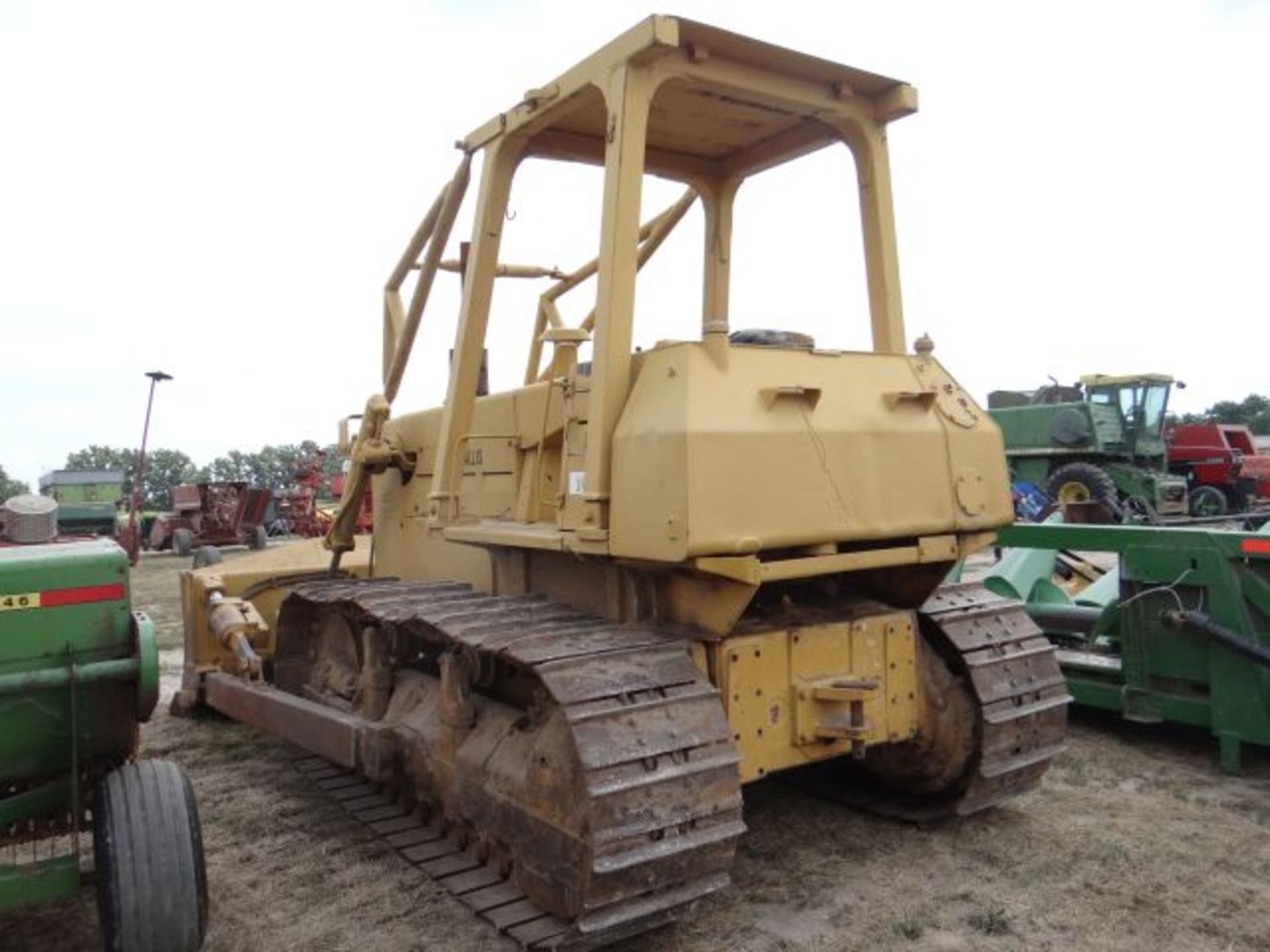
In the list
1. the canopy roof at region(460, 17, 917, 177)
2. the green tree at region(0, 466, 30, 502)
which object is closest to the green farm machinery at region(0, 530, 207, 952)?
the canopy roof at region(460, 17, 917, 177)

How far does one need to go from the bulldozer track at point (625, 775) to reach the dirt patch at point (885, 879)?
34 cm

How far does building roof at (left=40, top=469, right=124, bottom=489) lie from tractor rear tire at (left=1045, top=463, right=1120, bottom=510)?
27781mm

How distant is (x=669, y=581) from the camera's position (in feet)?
13.1

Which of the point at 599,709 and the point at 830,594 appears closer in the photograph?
the point at 599,709

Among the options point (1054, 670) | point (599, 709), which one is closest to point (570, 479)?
point (599, 709)

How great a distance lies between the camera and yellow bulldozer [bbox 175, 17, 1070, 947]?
343 cm

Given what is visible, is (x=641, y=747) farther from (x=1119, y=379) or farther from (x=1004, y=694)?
(x=1119, y=379)

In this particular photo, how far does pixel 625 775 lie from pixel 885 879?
157cm

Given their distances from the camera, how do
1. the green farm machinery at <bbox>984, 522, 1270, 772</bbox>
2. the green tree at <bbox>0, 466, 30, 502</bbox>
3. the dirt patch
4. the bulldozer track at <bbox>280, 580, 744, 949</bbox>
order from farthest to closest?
the green tree at <bbox>0, 466, 30, 502</bbox> → the green farm machinery at <bbox>984, 522, 1270, 772</bbox> → the dirt patch → the bulldozer track at <bbox>280, 580, 744, 949</bbox>

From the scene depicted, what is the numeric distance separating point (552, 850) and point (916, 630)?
188 centimetres

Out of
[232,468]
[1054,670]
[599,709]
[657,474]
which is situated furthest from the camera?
[232,468]

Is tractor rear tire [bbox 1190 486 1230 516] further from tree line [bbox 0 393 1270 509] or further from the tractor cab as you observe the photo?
tree line [bbox 0 393 1270 509]

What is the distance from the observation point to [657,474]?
3539 millimetres

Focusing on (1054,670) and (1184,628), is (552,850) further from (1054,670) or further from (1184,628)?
(1184,628)
